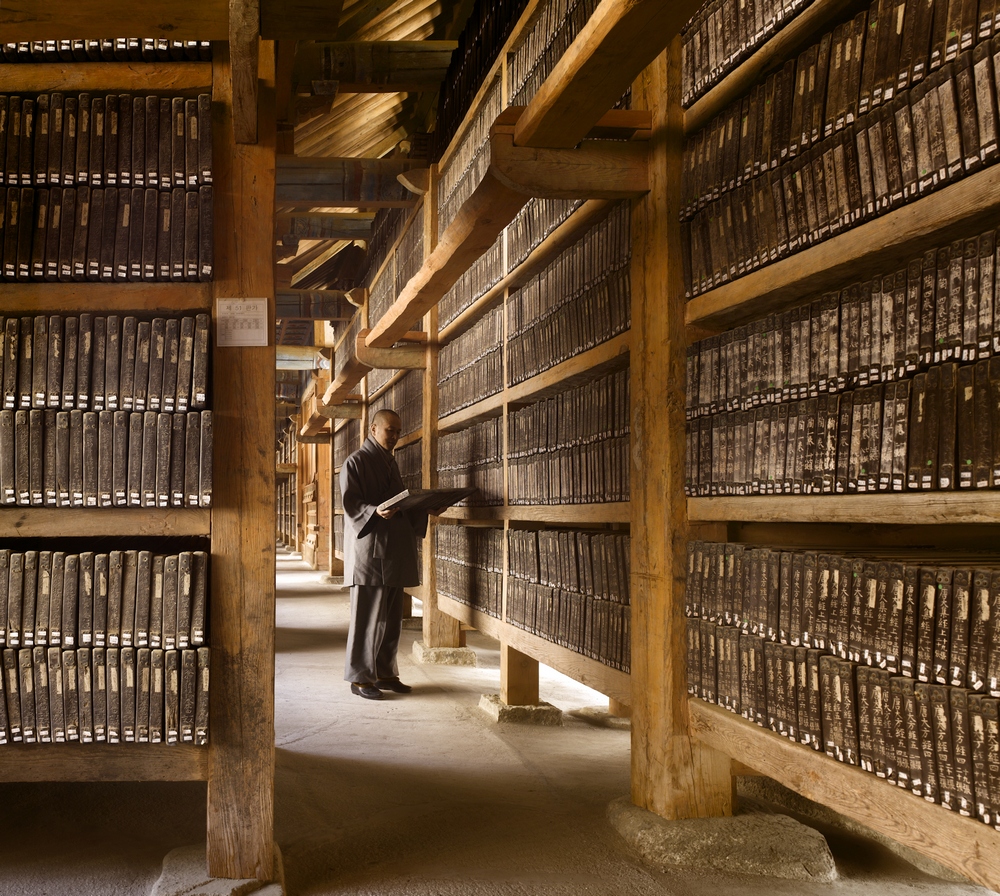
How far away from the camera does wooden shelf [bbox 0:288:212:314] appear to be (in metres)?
2.85

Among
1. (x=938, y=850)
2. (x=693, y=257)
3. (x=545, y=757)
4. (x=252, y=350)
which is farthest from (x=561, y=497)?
(x=938, y=850)

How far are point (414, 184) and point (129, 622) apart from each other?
4751 millimetres

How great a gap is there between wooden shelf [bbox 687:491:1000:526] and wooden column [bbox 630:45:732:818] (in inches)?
6.7

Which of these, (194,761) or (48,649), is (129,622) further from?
(194,761)

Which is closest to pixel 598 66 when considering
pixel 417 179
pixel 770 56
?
pixel 770 56

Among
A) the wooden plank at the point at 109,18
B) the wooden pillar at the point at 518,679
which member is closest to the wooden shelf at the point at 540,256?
the wooden plank at the point at 109,18

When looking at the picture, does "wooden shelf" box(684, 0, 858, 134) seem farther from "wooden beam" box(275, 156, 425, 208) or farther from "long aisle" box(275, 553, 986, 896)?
"wooden beam" box(275, 156, 425, 208)

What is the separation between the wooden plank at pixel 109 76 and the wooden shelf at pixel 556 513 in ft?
6.53

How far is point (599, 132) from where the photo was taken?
11.2 feet

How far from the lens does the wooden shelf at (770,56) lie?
2.46m

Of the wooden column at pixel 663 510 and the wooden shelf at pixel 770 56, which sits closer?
the wooden shelf at pixel 770 56

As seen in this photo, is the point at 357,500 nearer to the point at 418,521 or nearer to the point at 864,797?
the point at 418,521

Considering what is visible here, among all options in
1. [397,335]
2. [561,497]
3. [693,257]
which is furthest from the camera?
[397,335]

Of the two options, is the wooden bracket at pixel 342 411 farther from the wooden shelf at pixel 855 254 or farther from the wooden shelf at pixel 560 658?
the wooden shelf at pixel 855 254
